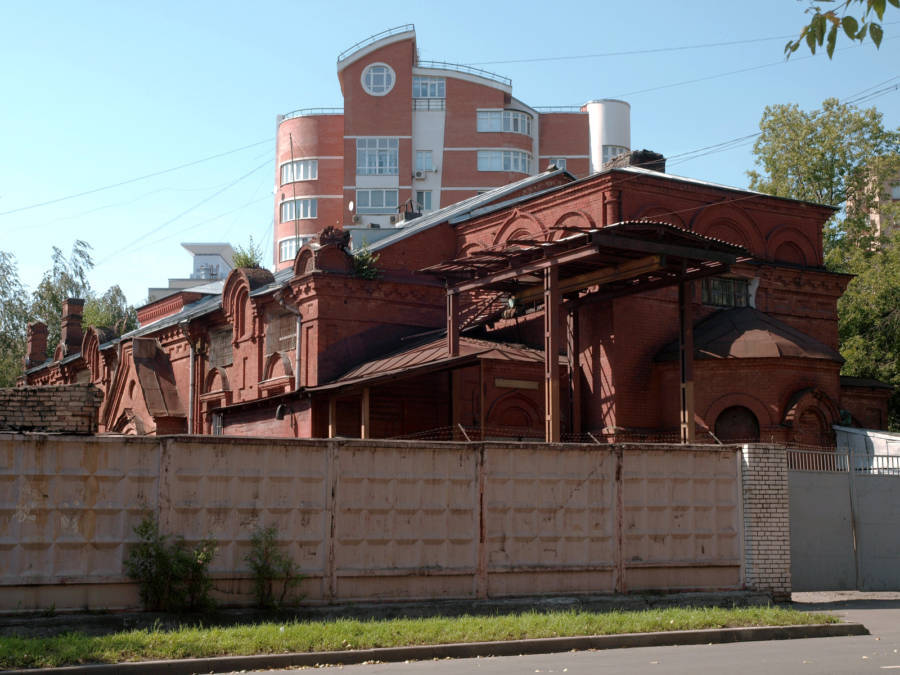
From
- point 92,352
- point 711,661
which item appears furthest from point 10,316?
point 711,661

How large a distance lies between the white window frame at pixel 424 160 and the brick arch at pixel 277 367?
3773 cm

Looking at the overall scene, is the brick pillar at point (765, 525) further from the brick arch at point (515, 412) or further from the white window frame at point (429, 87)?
the white window frame at point (429, 87)

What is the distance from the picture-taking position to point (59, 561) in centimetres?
1159

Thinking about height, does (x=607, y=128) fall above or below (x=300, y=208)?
above

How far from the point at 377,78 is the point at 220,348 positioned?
36.7 metres

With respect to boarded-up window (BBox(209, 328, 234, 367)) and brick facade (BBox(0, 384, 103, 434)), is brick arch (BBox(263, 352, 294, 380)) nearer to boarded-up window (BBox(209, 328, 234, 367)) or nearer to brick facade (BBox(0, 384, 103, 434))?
boarded-up window (BBox(209, 328, 234, 367))

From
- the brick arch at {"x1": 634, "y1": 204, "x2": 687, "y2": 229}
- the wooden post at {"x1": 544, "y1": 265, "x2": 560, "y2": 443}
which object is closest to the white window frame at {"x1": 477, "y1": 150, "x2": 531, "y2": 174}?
the brick arch at {"x1": 634, "y1": 204, "x2": 687, "y2": 229}

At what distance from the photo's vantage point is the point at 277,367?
3069 centimetres

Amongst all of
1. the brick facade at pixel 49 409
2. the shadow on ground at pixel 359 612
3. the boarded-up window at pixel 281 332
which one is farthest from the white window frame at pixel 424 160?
the brick facade at pixel 49 409

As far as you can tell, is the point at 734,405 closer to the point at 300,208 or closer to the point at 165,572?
the point at 165,572

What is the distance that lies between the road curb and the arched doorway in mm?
11504

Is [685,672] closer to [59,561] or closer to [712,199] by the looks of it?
[59,561]

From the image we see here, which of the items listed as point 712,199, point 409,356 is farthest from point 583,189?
point 409,356

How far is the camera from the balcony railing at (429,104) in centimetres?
6700
